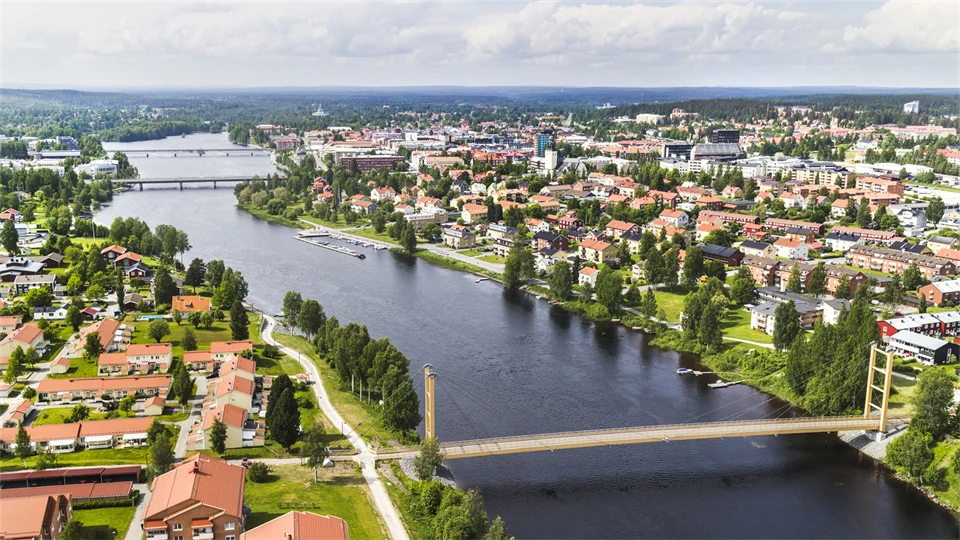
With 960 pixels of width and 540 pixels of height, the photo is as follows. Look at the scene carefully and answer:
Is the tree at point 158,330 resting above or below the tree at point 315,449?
above

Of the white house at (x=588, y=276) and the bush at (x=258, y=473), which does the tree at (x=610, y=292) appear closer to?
the white house at (x=588, y=276)

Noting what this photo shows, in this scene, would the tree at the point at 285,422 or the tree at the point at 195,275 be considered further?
the tree at the point at 195,275

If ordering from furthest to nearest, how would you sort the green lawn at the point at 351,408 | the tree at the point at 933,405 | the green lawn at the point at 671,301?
the green lawn at the point at 671,301 < the green lawn at the point at 351,408 < the tree at the point at 933,405

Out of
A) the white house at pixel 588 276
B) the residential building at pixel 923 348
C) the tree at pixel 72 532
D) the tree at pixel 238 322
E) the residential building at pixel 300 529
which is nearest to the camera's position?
the residential building at pixel 300 529

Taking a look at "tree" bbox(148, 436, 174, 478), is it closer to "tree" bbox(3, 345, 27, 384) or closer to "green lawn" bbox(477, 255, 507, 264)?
"tree" bbox(3, 345, 27, 384)

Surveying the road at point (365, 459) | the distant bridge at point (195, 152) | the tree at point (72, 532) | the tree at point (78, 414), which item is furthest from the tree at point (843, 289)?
the distant bridge at point (195, 152)

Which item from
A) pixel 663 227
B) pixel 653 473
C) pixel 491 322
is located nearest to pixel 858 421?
pixel 653 473
